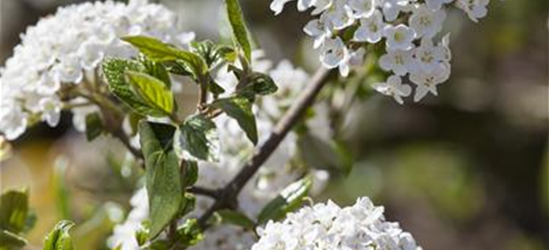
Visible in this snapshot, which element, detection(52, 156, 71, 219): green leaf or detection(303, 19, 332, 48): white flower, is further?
detection(52, 156, 71, 219): green leaf

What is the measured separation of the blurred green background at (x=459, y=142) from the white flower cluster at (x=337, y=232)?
145cm

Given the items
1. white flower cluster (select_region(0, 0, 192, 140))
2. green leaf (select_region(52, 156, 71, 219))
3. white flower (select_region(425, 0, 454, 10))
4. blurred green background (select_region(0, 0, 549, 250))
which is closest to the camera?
white flower (select_region(425, 0, 454, 10))

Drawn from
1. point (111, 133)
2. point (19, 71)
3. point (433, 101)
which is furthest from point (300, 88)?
point (433, 101)

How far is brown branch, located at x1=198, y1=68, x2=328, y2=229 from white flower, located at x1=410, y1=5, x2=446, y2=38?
345 mm

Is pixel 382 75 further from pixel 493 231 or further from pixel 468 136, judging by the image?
pixel 493 231

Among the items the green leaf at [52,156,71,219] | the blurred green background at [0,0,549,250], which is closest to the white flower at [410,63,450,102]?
the green leaf at [52,156,71,219]

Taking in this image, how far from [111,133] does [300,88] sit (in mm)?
332

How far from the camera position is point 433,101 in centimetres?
282

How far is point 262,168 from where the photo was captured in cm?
147

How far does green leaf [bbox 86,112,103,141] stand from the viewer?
52.5 inches

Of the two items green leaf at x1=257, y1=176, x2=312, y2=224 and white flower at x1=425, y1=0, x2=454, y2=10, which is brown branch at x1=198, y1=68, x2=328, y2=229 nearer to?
green leaf at x1=257, y1=176, x2=312, y2=224

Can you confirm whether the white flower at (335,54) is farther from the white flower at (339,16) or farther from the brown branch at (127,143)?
the brown branch at (127,143)

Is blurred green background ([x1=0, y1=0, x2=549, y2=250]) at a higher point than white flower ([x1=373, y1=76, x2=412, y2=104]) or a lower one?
lower

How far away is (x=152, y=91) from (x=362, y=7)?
0.67 feet
